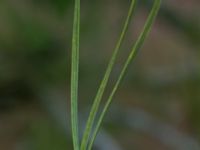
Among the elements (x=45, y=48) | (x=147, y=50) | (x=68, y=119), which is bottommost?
(x=147, y=50)

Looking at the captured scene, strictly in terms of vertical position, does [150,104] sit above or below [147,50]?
above

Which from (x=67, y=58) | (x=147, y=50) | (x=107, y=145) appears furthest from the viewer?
(x=147, y=50)

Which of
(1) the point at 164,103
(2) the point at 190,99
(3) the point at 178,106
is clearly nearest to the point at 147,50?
(3) the point at 178,106

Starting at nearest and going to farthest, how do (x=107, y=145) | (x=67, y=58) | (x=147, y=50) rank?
(x=107, y=145), (x=67, y=58), (x=147, y=50)

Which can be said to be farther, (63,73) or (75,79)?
(63,73)

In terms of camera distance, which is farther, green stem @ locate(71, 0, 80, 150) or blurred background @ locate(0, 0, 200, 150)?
blurred background @ locate(0, 0, 200, 150)

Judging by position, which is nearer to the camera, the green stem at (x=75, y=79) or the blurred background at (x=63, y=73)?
the green stem at (x=75, y=79)

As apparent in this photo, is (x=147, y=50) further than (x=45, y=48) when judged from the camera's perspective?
Yes

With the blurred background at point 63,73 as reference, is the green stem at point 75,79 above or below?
above

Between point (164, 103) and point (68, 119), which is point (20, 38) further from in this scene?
point (164, 103)

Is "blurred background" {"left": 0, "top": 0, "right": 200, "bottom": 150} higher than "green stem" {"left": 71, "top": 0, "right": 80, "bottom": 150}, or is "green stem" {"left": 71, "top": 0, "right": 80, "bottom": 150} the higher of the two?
"green stem" {"left": 71, "top": 0, "right": 80, "bottom": 150}

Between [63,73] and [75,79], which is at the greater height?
[75,79]
